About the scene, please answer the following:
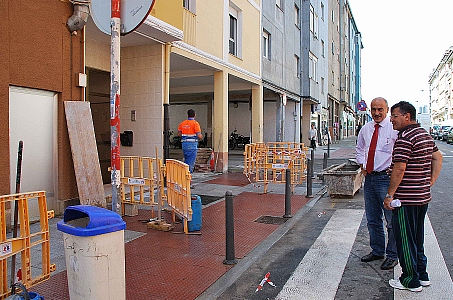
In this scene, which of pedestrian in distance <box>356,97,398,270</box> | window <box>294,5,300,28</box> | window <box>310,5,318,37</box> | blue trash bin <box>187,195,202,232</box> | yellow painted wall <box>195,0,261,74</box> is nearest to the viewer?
pedestrian in distance <box>356,97,398,270</box>

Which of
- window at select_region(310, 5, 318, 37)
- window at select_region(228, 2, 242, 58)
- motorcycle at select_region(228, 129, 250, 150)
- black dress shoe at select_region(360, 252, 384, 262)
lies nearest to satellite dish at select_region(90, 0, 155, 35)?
black dress shoe at select_region(360, 252, 384, 262)

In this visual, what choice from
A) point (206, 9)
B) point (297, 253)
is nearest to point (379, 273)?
Answer: point (297, 253)

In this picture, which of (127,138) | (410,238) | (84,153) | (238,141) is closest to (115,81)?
(410,238)

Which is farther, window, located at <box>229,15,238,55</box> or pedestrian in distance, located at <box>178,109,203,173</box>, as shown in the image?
window, located at <box>229,15,238,55</box>

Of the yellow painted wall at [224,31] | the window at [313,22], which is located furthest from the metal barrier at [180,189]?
the window at [313,22]

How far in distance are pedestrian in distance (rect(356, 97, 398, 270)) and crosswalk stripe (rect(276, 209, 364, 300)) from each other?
482mm

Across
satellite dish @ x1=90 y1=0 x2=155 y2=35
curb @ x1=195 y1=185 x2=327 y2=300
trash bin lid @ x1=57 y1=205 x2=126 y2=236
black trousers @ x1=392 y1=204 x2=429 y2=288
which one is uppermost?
satellite dish @ x1=90 y1=0 x2=155 y2=35

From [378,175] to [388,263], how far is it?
1109 mm

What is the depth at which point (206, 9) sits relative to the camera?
13.0 meters

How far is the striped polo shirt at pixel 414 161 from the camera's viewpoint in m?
4.10

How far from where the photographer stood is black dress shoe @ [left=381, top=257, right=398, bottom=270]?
4941 mm

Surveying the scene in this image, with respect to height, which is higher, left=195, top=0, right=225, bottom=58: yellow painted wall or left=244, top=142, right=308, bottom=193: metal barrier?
left=195, top=0, right=225, bottom=58: yellow painted wall

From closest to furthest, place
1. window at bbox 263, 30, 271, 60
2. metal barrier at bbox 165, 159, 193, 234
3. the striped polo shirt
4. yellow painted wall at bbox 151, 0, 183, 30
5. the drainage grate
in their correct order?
the striped polo shirt < metal barrier at bbox 165, 159, 193, 234 < the drainage grate < yellow painted wall at bbox 151, 0, 183, 30 < window at bbox 263, 30, 271, 60

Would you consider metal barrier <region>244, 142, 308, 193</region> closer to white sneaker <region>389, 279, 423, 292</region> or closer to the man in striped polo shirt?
white sneaker <region>389, 279, 423, 292</region>
